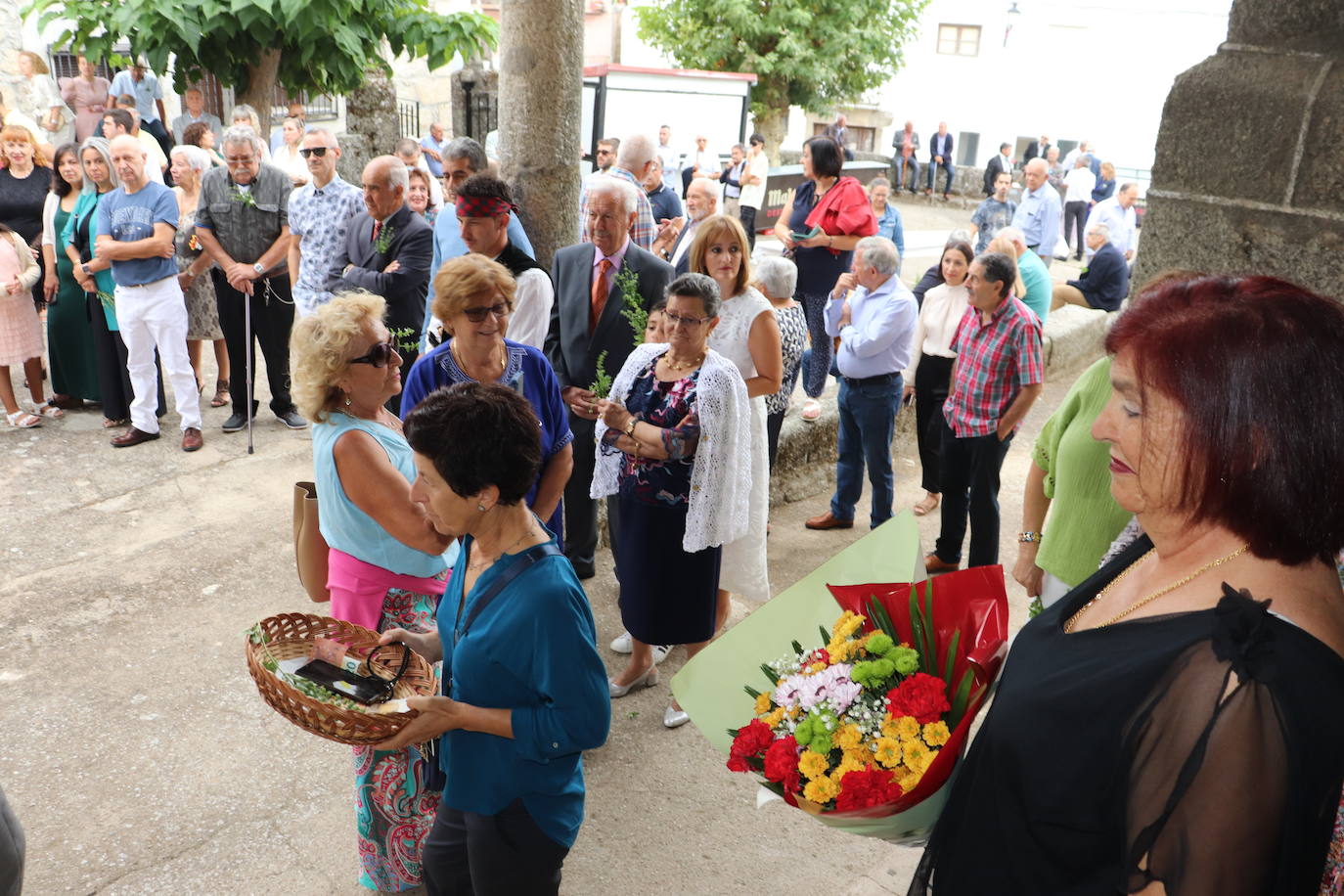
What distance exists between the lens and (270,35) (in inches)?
424

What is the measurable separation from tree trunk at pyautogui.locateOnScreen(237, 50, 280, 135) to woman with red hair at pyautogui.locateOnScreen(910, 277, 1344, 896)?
11.4 m

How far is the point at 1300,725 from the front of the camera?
1413 millimetres

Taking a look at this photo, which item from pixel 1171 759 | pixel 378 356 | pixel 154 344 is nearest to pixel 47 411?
pixel 154 344

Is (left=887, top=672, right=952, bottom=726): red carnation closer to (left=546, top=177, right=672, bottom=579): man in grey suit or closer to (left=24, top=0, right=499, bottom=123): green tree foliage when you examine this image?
(left=546, top=177, right=672, bottom=579): man in grey suit

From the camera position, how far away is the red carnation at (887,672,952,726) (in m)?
1.94

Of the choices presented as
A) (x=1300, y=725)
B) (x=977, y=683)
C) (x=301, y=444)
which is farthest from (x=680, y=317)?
(x=301, y=444)

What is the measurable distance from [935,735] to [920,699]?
7 centimetres

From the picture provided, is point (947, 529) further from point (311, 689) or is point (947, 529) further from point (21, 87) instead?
point (21, 87)

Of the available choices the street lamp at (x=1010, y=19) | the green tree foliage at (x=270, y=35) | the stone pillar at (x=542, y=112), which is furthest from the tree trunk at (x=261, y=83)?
the street lamp at (x=1010, y=19)

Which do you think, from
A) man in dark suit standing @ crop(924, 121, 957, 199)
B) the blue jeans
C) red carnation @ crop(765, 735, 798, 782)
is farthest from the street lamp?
red carnation @ crop(765, 735, 798, 782)

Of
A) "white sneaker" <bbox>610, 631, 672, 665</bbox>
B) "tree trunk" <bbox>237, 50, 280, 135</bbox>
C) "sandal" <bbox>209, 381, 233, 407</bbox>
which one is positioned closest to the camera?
"white sneaker" <bbox>610, 631, 672, 665</bbox>

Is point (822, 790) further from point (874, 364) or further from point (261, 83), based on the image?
point (261, 83)

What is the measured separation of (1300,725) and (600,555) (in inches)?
183

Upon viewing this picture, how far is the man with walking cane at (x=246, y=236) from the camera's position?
7.04 metres
